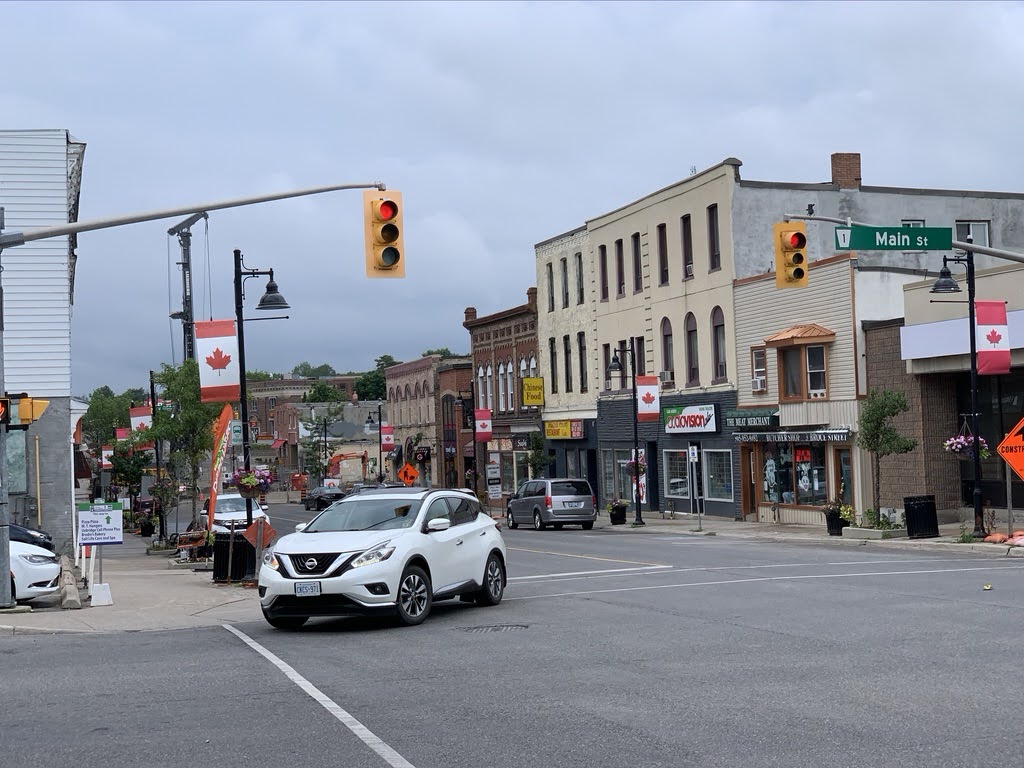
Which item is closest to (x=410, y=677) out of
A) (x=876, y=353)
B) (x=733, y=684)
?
(x=733, y=684)

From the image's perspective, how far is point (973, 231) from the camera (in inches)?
1864

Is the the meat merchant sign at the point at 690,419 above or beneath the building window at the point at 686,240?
beneath

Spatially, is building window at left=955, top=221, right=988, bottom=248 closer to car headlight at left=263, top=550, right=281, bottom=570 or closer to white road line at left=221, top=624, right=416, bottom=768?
car headlight at left=263, top=550, right=281, bottom=570

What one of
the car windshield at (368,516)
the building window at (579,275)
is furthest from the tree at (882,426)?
the building window at (579,275)

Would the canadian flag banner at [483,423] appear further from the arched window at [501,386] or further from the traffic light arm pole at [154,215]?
the traffic light arm pole at [154,215]

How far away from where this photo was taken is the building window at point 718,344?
4488cm

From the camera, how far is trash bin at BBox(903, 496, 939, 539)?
98.9ft

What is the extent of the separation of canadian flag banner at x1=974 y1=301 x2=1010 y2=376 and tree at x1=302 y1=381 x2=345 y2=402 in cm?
11695

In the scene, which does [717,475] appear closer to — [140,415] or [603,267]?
[603,267]

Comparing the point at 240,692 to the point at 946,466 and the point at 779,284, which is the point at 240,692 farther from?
the point at 946,466

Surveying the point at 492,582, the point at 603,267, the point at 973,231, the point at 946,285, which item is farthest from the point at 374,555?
the point at 603,267

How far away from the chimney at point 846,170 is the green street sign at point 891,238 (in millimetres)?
24405

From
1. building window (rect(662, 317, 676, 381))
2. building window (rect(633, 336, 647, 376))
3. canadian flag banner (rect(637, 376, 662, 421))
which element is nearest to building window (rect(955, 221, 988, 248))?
building window (rect(662, 317, 676, 381))

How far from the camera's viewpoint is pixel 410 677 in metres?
11.3
